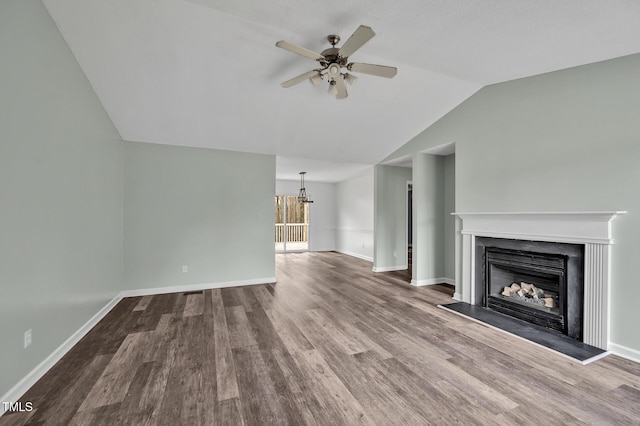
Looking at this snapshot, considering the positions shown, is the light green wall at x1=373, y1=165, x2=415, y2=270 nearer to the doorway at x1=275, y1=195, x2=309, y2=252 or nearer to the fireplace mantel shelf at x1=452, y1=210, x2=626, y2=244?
the fireplace mantel shelf at x1=452, y1=210, x2=626, y2=244

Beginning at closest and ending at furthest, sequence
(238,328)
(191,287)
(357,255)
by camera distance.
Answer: (238,328) < (191,287) < (357,255)

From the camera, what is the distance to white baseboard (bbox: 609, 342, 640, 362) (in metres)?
2.43

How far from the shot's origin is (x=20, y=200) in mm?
1961

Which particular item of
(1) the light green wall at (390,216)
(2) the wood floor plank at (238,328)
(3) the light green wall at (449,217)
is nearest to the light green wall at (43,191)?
(2) the wood floor plank at (238,328)

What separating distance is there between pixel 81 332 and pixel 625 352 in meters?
5.33

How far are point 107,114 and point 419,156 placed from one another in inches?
191

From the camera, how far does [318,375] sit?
2154 millimetres

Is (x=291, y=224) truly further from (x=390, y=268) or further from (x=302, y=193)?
(x=390, y=268)

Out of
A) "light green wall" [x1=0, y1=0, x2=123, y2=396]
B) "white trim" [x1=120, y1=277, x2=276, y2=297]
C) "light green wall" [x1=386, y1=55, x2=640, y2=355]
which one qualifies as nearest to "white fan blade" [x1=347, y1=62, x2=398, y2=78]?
"light green wall" [x1=386, y1=55, x2=640, y2=355]

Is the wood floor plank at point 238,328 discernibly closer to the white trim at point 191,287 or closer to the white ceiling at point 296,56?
the white trim at point 191,287

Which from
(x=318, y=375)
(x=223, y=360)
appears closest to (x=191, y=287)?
(x=223, y=360)

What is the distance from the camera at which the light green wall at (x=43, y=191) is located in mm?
1847

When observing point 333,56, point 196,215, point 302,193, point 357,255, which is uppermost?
point 333,56

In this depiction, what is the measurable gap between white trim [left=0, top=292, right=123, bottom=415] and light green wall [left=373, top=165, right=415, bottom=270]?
4854mm
